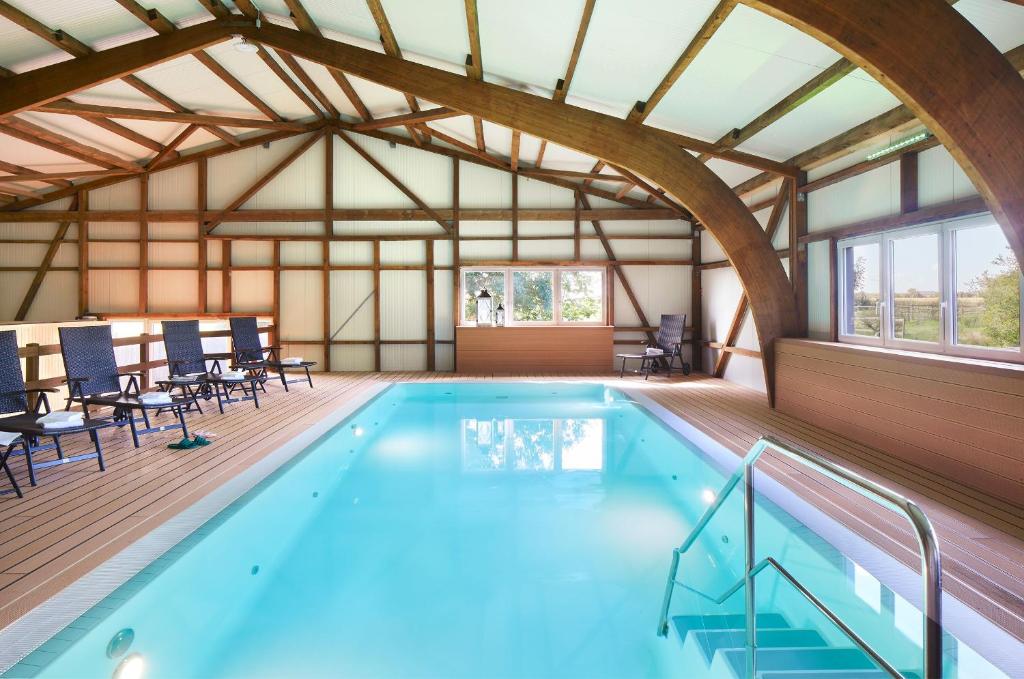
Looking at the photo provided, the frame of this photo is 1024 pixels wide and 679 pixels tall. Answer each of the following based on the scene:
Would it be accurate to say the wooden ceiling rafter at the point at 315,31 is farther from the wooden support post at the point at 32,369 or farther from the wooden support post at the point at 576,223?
the wooden support post at the point at 32,369

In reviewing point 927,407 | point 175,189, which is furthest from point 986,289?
point 175,189

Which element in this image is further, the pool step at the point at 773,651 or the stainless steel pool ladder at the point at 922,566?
the pool step at the point at 773,651

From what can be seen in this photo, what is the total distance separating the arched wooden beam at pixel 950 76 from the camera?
3.16m

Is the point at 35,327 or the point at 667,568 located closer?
the point at 667,568

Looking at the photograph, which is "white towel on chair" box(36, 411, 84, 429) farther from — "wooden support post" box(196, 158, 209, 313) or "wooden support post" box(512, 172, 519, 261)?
"wooden support post" box(512, 172, 519, 261)

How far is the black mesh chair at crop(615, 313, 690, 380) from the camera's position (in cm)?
1015

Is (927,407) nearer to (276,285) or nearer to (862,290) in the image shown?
(862,290)

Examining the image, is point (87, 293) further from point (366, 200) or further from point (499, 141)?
point (499, 141)

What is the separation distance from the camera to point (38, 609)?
221cm

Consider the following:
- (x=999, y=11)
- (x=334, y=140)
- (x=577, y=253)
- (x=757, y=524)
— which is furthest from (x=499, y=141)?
(x=757, y=524)

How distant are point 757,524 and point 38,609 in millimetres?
3314

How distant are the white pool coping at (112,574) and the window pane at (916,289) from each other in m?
5.42

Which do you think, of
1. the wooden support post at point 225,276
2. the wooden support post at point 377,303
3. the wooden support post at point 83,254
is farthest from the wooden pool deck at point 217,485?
the wooden support post at point 83,254

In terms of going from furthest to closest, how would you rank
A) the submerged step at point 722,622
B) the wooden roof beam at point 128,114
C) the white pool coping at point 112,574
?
the wooden roof beam at point 128,114 < the submerged step at point 722,622 < the white pool coping at point 112,574
